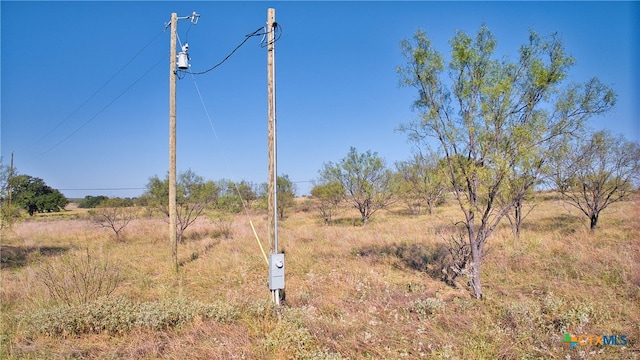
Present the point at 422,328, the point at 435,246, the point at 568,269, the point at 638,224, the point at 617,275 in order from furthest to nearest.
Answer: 1. the point at 638,224
2. the point at 435,246
3. the point at 568,269
4. the point at 617,275
5. the point at 422,328

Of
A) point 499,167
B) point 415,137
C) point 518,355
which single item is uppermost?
point 415,137

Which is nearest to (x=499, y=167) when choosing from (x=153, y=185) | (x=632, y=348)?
(x=632, y=348)

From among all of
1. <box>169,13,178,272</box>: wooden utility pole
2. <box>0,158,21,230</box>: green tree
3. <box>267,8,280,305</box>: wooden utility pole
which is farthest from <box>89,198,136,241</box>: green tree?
<box>267,8,280,305</box>: wooden utility pole

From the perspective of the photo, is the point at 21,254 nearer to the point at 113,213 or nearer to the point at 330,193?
the point at 113,213

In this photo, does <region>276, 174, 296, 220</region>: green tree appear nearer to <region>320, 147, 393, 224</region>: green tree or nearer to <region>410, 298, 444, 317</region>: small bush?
<region>320, 147, 393, 224</region>: green tree

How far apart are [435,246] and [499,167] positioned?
6.31 m

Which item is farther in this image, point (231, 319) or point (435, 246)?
point (435, 246)

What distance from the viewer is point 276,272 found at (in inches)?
230

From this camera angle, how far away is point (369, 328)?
503 cm

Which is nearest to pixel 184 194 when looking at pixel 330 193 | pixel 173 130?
pixel 173 130

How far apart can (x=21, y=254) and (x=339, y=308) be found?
589 inches

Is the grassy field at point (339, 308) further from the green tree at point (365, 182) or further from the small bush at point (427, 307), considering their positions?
the green tree at point (365, 182)

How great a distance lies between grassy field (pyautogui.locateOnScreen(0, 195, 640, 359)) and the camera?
438cm

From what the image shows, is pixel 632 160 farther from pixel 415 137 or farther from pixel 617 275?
pixel 415 137
